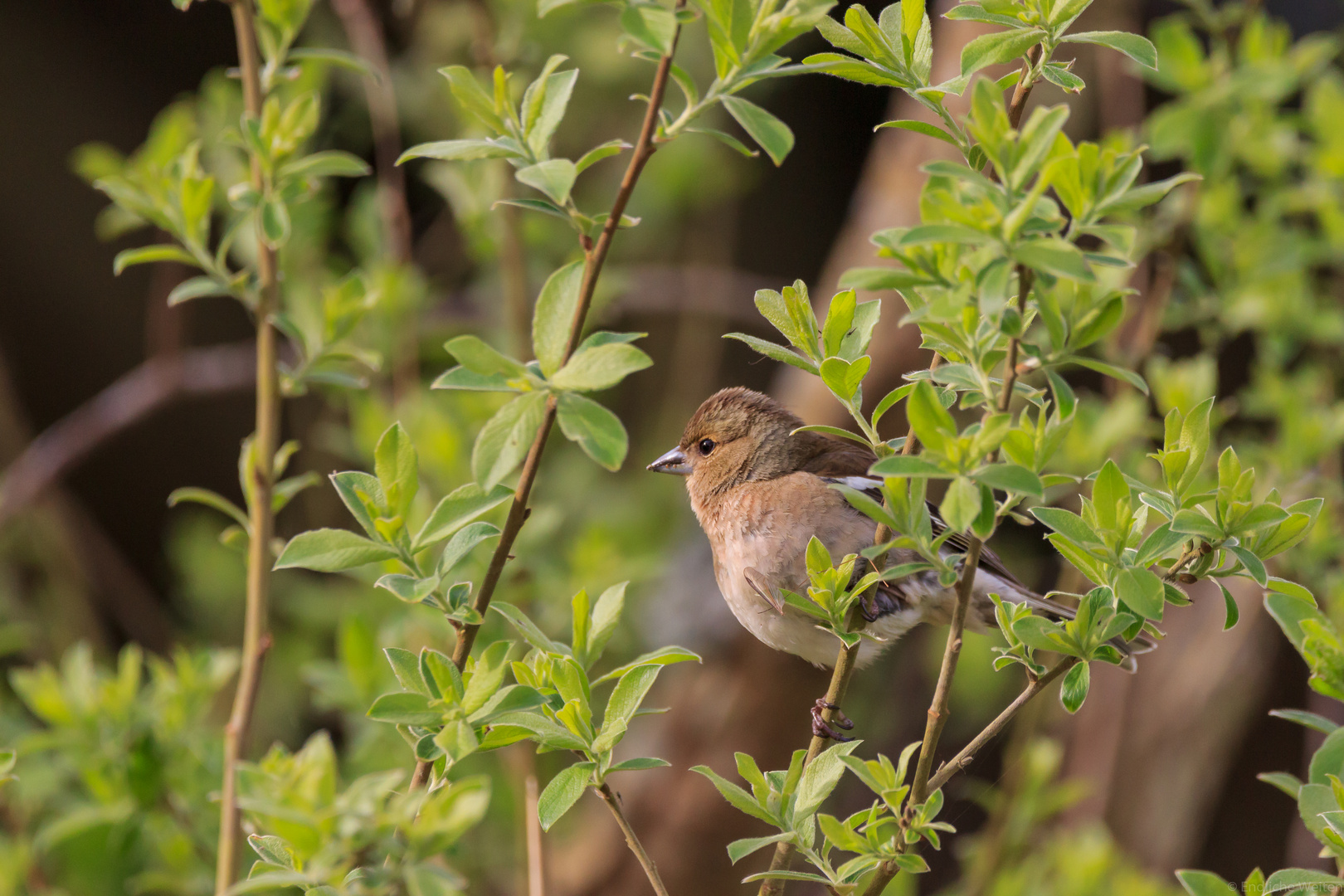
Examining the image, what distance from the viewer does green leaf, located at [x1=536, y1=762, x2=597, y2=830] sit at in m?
1.33

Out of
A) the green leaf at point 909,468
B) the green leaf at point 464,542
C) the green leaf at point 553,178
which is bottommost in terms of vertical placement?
the green leaf at point 464,542

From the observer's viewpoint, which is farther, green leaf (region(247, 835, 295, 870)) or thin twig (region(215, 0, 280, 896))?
thin twig (region(215, 0, 280, 896))

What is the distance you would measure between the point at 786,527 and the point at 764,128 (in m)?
1.19

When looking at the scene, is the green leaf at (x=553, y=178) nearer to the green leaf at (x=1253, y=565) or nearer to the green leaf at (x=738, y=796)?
the green leaf at (x=738, y=796)

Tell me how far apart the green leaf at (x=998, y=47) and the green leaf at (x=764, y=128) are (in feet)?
0.75

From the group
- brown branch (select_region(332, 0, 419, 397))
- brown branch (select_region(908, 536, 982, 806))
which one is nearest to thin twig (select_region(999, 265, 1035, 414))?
brown branch (select_region(908, 536, 982, 806))

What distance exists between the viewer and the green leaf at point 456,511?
1.30 meters

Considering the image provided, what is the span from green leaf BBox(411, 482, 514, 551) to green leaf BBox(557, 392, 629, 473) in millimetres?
149

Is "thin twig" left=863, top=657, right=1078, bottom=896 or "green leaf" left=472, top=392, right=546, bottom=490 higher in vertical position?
"green leaf" left=472, top=392, right=546, bottom=490

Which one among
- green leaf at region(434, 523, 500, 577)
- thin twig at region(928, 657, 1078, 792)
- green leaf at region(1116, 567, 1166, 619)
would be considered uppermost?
green leaf at region(434, 523, 500, 577)

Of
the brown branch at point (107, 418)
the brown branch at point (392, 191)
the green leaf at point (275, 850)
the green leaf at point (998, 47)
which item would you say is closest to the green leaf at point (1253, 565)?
the green leaf at point (998, 47)

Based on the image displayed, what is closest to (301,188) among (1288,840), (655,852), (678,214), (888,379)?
(888,379)

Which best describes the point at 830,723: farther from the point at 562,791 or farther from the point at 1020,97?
the point at 1020,97

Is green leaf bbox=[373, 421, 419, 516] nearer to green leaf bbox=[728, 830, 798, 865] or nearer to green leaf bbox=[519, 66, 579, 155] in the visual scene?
green leaf bbox=[519, 66, 579, 155]
